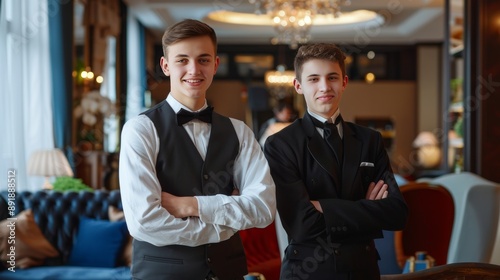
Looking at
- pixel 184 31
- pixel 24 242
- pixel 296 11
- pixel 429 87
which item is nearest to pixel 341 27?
pixel 429 87

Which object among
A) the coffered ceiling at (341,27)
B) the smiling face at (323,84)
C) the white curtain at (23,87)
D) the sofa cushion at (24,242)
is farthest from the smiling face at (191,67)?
the coffered ceiling at (341,27)

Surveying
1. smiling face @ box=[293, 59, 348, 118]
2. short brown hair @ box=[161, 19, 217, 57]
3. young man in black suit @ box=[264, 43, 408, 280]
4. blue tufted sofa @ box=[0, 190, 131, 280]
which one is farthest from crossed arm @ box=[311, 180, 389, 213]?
blue tufted sofa @ box=[0, 190, 131, 280]

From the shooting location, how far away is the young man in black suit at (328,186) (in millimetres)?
1871

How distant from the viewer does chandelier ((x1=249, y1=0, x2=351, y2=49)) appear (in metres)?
8.14

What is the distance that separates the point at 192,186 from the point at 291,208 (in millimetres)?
331

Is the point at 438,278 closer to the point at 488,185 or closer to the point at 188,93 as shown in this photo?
the point at 188,93

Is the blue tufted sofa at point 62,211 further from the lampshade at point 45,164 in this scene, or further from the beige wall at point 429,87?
the beige wall at point 429,87

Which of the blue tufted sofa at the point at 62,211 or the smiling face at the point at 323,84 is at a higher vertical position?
the smiling face at the point at 323,84

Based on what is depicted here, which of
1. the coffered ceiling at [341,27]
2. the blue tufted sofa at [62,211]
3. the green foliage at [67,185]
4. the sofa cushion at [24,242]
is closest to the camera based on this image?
the sofa cushion at [24,242]

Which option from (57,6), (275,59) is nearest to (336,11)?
(57,6)

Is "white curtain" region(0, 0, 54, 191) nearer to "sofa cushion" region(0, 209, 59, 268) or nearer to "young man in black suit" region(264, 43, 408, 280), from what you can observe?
"sofa cushion" region(0, 209, 59, 268)

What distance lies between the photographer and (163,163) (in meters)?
1.71

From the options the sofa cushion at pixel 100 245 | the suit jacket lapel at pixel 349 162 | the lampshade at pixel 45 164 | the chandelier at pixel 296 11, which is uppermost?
the chandelier at pixel 296 11

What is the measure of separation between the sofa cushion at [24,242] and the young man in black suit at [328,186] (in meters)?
2.66
